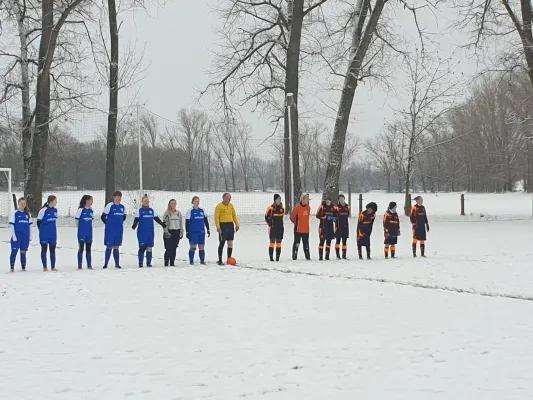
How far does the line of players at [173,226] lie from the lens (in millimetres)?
13406

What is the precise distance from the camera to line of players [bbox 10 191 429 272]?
13406 millimetres

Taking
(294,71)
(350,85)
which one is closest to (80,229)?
(294,71)

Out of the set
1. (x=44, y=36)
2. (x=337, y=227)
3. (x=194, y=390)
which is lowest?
(x=194, y=390)

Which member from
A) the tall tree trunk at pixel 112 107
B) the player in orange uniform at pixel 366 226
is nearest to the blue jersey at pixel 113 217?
the player in orange uniform at pixel 366 226

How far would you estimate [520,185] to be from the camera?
66.8 meters

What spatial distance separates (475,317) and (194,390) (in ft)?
14.7

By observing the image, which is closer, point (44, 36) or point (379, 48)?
point (44, 36)

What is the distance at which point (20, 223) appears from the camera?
13.4 meters

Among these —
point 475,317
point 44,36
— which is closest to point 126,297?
point 475,317

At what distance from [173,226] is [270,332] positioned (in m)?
7.32

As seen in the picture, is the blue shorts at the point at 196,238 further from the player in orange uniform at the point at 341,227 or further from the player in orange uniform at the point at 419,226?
the player in orange uniform at the point at 419,226

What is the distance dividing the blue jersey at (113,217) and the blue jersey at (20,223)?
1701 mm

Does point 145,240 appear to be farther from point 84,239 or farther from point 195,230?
point 84,239

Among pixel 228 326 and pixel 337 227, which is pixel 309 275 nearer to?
pixel 337 227
